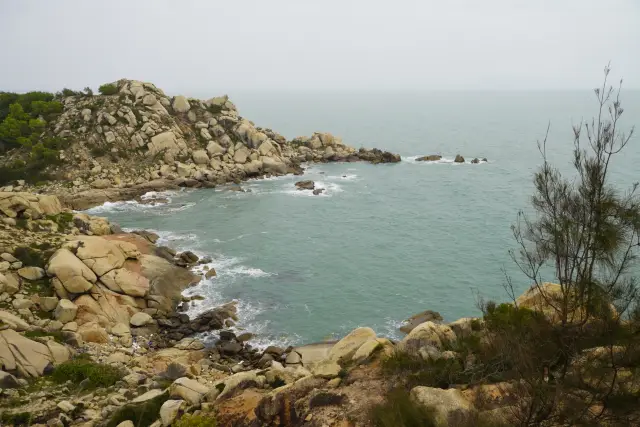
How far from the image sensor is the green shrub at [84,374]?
18.1 metres

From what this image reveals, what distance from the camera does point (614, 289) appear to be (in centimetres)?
1159

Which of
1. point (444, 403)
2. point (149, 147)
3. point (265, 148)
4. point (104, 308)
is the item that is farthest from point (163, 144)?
point (444, 403)

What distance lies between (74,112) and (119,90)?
8.24 m

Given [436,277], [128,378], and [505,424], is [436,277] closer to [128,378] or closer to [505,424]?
[128,378]

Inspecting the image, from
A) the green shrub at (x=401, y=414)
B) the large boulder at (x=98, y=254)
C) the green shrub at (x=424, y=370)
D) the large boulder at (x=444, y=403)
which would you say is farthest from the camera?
the large boulder at (x=98, y=254)

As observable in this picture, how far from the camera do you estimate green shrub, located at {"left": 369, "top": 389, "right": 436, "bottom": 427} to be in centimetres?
1198

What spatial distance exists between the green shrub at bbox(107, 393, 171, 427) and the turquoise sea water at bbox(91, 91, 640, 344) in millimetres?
13033

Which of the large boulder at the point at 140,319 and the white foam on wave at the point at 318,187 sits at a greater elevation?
the white foam on wave at the point at 318,187

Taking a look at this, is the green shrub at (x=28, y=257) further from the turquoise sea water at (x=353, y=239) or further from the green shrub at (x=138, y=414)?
the green shrub at (x=138, y=414)

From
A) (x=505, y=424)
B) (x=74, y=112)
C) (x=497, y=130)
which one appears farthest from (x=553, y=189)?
(x=497, y=130)

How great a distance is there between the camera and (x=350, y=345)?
19734mm

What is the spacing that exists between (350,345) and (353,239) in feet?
85.3

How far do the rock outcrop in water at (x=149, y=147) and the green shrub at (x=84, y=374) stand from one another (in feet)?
126

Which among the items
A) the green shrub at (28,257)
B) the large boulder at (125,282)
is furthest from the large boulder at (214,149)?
the green shrub at (28,257)
